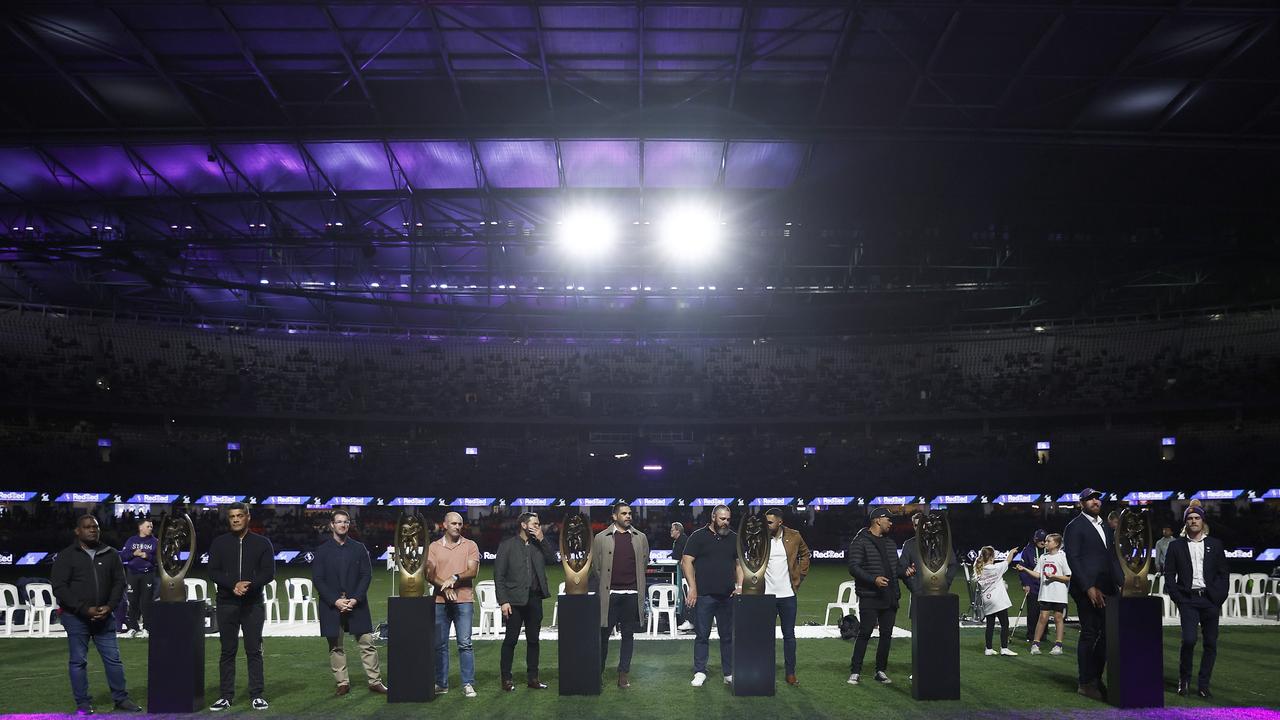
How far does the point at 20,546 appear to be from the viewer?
1195 inches

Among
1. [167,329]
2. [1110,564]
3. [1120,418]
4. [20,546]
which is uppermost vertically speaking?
[167,329]

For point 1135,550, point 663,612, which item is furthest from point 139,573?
point 1135,550

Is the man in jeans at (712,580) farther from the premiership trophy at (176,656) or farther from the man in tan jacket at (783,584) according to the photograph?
the premiership trophy at (176,656)

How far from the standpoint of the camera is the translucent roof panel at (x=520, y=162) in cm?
1973

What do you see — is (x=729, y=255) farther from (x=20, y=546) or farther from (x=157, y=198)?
(x=20, y=546)

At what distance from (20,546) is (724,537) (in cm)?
2956

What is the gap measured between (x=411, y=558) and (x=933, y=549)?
5.77m

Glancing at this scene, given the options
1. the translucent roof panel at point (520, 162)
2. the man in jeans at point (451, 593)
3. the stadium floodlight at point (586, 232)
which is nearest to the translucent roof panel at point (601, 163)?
the translucent roof panel at point (520, 162)

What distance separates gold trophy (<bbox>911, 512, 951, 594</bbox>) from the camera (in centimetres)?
1000

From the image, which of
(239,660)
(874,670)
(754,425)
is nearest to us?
(874,670)

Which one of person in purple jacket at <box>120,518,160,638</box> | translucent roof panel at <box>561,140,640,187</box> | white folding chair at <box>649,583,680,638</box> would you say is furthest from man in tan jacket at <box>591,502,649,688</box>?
translucent roof panel at <box>561,140,640,187</box>

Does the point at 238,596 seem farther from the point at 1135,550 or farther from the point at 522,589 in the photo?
the point at 1135,550

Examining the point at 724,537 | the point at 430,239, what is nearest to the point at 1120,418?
the point at 430,239

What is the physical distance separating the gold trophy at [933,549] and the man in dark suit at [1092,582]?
1.24 m
